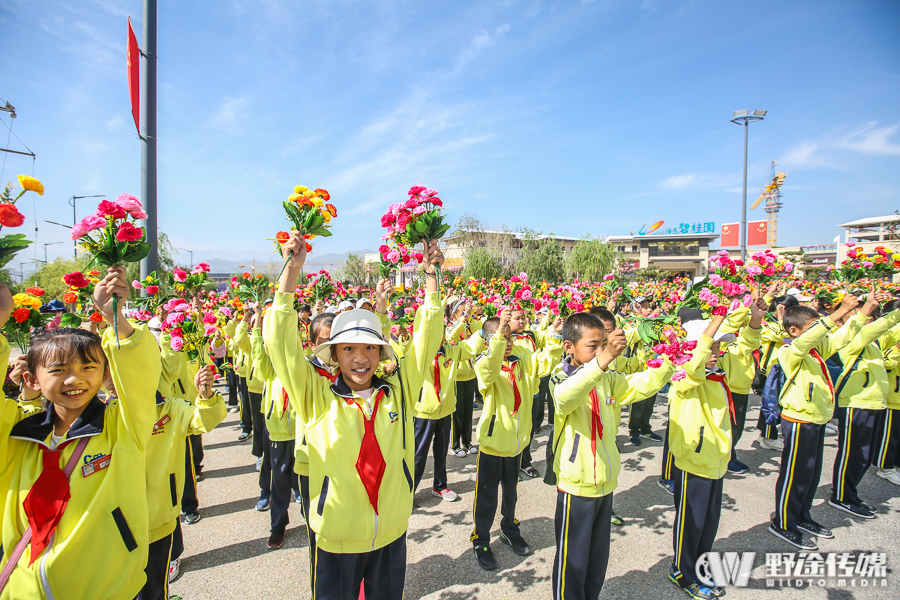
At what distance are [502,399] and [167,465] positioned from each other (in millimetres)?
2724

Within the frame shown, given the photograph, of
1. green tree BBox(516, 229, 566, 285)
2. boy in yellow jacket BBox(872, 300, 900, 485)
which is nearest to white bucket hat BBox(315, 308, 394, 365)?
boy in yellow jacket BBox(872, 300, 900, 485)

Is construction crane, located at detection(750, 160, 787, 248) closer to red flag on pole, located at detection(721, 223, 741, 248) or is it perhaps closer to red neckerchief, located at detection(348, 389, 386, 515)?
red flag on pole, located at detection(721, 223, 741, 248)

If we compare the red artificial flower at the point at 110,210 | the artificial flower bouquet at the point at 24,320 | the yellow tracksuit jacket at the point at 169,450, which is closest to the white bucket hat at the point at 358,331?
the yellow tracksuit jacket at the point at 169,450

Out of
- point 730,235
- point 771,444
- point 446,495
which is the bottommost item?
point 446,495

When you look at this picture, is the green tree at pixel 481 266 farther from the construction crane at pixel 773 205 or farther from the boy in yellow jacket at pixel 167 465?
the construction crane at pixel 773 205

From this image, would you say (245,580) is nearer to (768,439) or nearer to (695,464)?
(695,464)

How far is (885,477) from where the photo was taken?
5164 millimetres

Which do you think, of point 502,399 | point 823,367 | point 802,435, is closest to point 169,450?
point 502,399

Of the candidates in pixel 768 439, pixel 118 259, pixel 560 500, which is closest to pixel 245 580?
pixel 560 500

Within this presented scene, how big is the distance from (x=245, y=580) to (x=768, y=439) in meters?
7.52

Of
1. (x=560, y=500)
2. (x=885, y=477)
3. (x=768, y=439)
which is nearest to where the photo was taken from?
(x=560, y=500)

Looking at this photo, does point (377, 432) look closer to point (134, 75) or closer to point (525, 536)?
point (525, 536)

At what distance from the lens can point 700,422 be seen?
131 inches

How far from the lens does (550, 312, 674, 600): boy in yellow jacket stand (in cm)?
279
